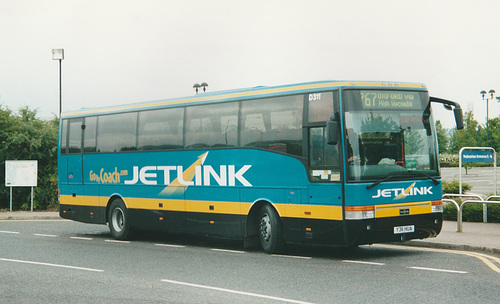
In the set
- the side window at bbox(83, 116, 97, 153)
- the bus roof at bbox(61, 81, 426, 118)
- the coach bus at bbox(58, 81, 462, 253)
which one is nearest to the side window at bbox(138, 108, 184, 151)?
the coach bus at bbox(58, 81, 462, 253)

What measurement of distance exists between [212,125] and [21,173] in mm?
15159

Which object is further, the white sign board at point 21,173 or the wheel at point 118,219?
the white sign board at point 21,173

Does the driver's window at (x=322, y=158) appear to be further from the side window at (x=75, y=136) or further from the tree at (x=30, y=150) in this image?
the tree at (x=30, y=150)

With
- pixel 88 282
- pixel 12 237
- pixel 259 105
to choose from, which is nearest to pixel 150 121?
pixel 259 105

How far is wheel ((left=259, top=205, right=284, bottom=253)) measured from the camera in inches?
535

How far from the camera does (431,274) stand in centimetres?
→ 1056

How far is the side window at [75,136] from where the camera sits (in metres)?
19.1

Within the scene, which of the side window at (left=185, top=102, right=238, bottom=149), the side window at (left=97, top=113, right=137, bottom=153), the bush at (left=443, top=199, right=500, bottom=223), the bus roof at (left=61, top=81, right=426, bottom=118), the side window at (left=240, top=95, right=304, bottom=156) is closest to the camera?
the bus roof at (left=61, top=81, right=426, bottom=118)

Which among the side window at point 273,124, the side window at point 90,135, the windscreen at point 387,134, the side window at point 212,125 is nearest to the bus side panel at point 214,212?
the side window at point 212,125

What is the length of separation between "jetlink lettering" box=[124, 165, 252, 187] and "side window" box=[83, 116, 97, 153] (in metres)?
1.76

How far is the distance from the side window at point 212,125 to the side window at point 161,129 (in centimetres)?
32

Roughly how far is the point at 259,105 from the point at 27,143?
693 inches

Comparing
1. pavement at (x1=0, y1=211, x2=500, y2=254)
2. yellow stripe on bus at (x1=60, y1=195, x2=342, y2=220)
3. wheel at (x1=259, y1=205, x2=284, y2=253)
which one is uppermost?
yellow stripe on bus at (x1=60, y1=195, x2=342, y2=220)

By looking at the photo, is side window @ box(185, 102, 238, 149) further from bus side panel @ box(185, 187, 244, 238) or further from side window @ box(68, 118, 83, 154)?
side window @ box(68, 118, 83, 154)
